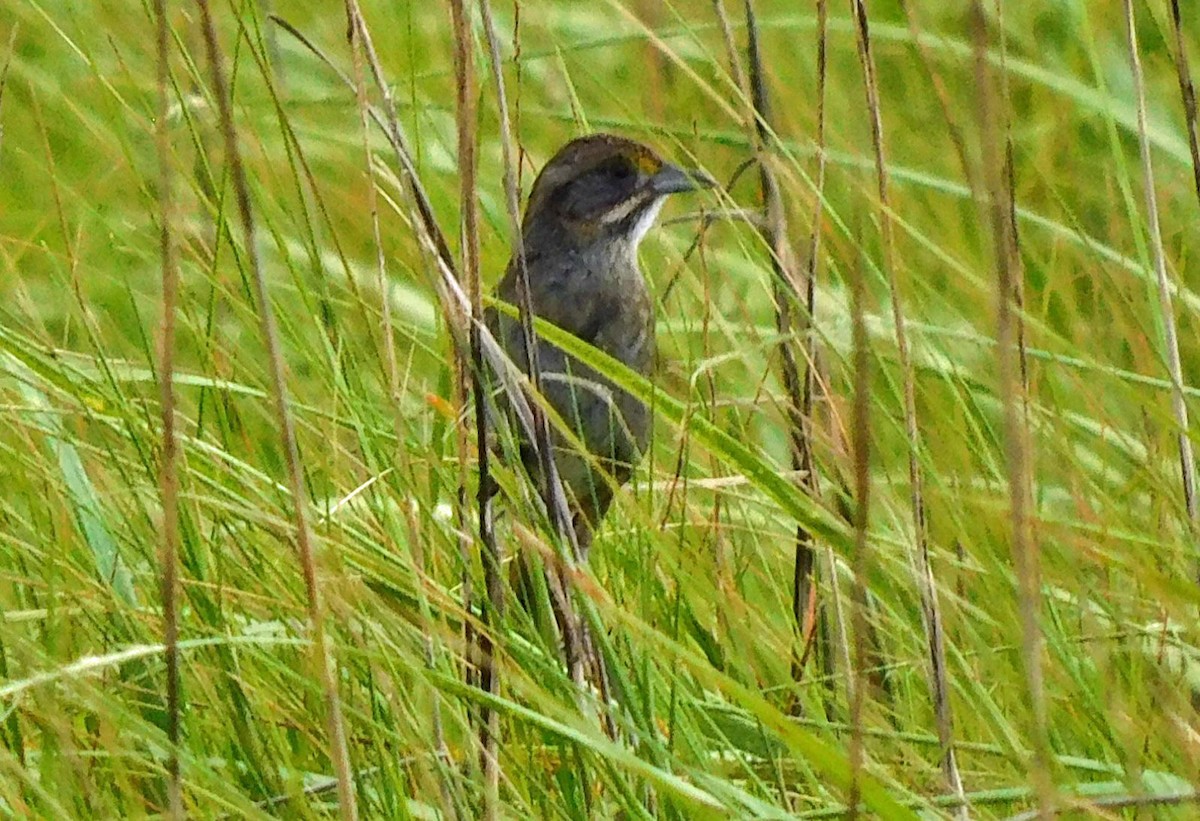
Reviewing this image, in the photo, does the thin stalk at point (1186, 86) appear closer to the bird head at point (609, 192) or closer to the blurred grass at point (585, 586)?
the blurred grass at point (585, 586)

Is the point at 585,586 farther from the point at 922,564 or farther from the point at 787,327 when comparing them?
the point at 787,327

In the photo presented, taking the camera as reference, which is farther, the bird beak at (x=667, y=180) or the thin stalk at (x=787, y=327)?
the bird beak at (x=667, y=180)

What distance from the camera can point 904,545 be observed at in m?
2.10

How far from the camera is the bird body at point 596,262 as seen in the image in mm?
3746

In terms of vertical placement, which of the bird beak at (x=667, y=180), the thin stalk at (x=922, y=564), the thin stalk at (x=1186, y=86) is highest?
the bird beak at (x=667, y=180)

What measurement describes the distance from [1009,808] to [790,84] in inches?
117

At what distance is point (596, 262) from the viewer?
4.06 m

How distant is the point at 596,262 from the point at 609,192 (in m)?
0.14

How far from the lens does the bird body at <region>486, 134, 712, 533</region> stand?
12.3 feet

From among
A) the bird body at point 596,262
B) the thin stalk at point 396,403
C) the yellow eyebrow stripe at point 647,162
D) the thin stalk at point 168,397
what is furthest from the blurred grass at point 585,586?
the yellow eyebrow stripe at point 647,162

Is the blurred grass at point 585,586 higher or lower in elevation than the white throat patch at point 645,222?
lower

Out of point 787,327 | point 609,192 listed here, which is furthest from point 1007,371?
point 609,192

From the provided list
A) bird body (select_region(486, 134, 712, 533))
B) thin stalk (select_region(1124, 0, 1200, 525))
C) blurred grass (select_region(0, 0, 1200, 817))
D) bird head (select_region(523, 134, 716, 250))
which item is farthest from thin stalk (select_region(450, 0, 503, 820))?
bird head (select_region(523, 134, 716, 250))

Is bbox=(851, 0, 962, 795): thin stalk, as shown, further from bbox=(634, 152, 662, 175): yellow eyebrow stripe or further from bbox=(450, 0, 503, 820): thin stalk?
bbox=(634, 152, 662, 175): yellow eyebrow stripe
